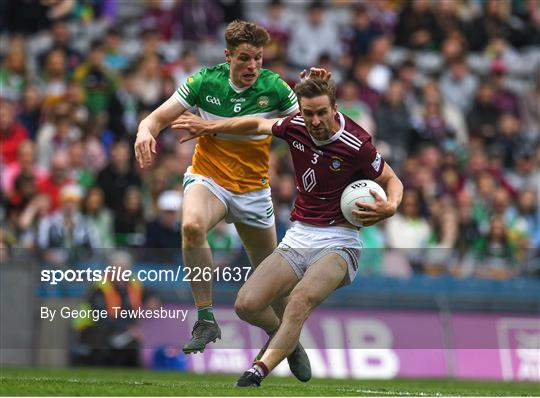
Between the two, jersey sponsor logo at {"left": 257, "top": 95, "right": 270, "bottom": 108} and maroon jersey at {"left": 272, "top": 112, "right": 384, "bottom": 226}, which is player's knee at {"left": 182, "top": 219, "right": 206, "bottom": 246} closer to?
maroon jersey at {"left": 272, "top": 112, "right": 384, "bottom": 226}

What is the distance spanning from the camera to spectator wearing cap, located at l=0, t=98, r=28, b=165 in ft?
64.8

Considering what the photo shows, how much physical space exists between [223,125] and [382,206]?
1805mm

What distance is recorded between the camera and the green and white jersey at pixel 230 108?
13.2 metres

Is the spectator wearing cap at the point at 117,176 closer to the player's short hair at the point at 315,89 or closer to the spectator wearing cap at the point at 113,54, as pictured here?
the spectator wearing cap at the point at 113,54

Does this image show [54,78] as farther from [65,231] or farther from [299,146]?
[299,146]

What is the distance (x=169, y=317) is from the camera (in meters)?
18.3

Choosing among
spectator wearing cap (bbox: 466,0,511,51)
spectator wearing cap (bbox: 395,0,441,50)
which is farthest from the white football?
spectator wearing cap (bbox: 466,0,511,51)

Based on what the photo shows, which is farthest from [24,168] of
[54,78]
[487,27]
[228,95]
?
[487,27]

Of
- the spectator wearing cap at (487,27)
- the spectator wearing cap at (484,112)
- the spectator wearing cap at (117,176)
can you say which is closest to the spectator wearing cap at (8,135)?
the spectator wearing cap at (117,176)

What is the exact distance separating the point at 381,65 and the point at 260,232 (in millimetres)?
10804

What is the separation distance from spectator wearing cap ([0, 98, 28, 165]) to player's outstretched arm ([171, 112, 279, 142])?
7466 millimetres

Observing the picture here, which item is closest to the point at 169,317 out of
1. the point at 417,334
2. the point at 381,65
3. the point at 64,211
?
the point at 64,211

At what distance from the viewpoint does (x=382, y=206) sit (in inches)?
464

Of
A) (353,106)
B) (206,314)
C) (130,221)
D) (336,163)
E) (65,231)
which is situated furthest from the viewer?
(353,106)
